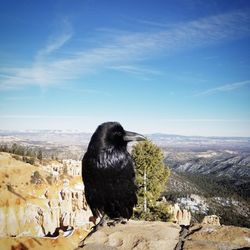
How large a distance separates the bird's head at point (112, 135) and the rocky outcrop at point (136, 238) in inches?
62.2

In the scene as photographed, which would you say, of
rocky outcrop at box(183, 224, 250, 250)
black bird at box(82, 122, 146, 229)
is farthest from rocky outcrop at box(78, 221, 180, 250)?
black bird at box(82, 122, 146, 229)

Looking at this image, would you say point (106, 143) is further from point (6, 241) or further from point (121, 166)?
point (6, 241)

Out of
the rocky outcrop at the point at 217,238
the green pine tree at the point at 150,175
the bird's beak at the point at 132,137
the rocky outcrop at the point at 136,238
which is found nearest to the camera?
the rocky outcrop at the point at 217,238

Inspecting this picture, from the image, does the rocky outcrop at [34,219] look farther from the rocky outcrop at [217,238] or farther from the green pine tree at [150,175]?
the rocky outcrop at [217,238]

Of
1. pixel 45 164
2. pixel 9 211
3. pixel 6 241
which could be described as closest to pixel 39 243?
pixel 6 241

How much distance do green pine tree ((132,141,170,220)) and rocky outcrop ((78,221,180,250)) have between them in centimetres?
1677

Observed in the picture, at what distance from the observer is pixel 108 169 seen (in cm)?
594

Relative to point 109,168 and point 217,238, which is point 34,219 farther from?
point 217,238

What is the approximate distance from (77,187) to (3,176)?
580 inches

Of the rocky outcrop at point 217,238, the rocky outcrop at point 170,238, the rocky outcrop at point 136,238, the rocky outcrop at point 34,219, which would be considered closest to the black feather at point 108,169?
the rocky outcrop at point 136,238

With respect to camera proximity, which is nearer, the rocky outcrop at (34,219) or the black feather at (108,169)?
the black feather at (108,169)

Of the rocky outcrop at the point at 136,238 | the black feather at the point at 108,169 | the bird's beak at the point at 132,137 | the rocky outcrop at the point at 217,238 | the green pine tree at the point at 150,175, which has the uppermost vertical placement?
the bird's beak at the point at 132,137

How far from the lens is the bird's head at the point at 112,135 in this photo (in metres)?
6.02

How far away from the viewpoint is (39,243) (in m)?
21.3
